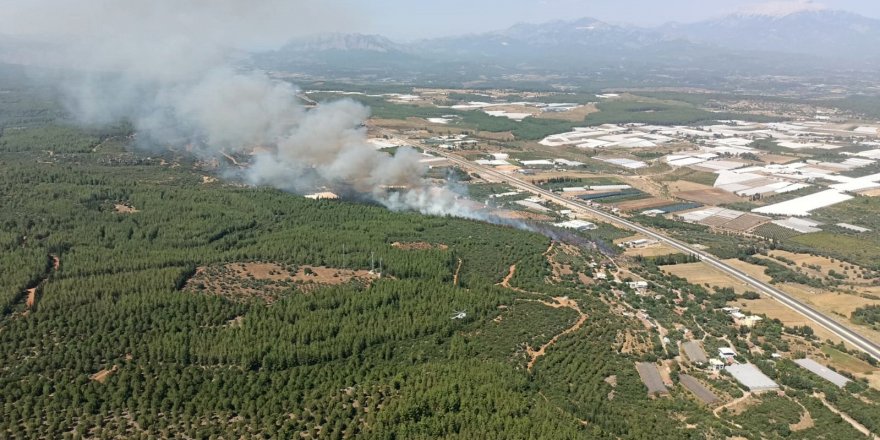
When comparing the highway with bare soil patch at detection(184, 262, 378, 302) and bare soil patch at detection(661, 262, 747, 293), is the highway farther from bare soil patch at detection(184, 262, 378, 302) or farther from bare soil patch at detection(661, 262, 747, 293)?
bare soil patch at detection(184, 262, 378, 302)

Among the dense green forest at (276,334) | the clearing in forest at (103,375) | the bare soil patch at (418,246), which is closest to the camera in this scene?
the dense green forest at (276,334)

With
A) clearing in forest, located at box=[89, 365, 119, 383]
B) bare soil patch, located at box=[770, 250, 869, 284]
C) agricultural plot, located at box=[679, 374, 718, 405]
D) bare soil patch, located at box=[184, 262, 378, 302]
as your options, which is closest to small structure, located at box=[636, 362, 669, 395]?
agricultural plot, located at box=[679, 374, 718, 405]

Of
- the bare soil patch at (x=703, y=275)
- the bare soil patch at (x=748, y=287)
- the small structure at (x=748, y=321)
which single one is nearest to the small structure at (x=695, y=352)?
the small structure at (x=748, y=321)

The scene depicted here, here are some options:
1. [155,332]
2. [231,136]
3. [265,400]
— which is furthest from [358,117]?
[265,400]

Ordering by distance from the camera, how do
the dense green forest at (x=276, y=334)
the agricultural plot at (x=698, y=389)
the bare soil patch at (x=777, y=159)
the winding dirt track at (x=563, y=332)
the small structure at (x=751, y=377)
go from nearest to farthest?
1. the dense green forest at (x=276, y=334)
2. the agricultural plot at (x=698, y=389)
3. the small structure at (x=751, y=377)
4. the winding dirt track at (x=563, y=332)
5. the bare soil patch at (x=777, y=159)

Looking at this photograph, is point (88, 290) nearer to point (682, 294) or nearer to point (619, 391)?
point (619, 391)

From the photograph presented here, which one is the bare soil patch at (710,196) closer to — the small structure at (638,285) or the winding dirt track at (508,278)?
the small structure at (638,285)
